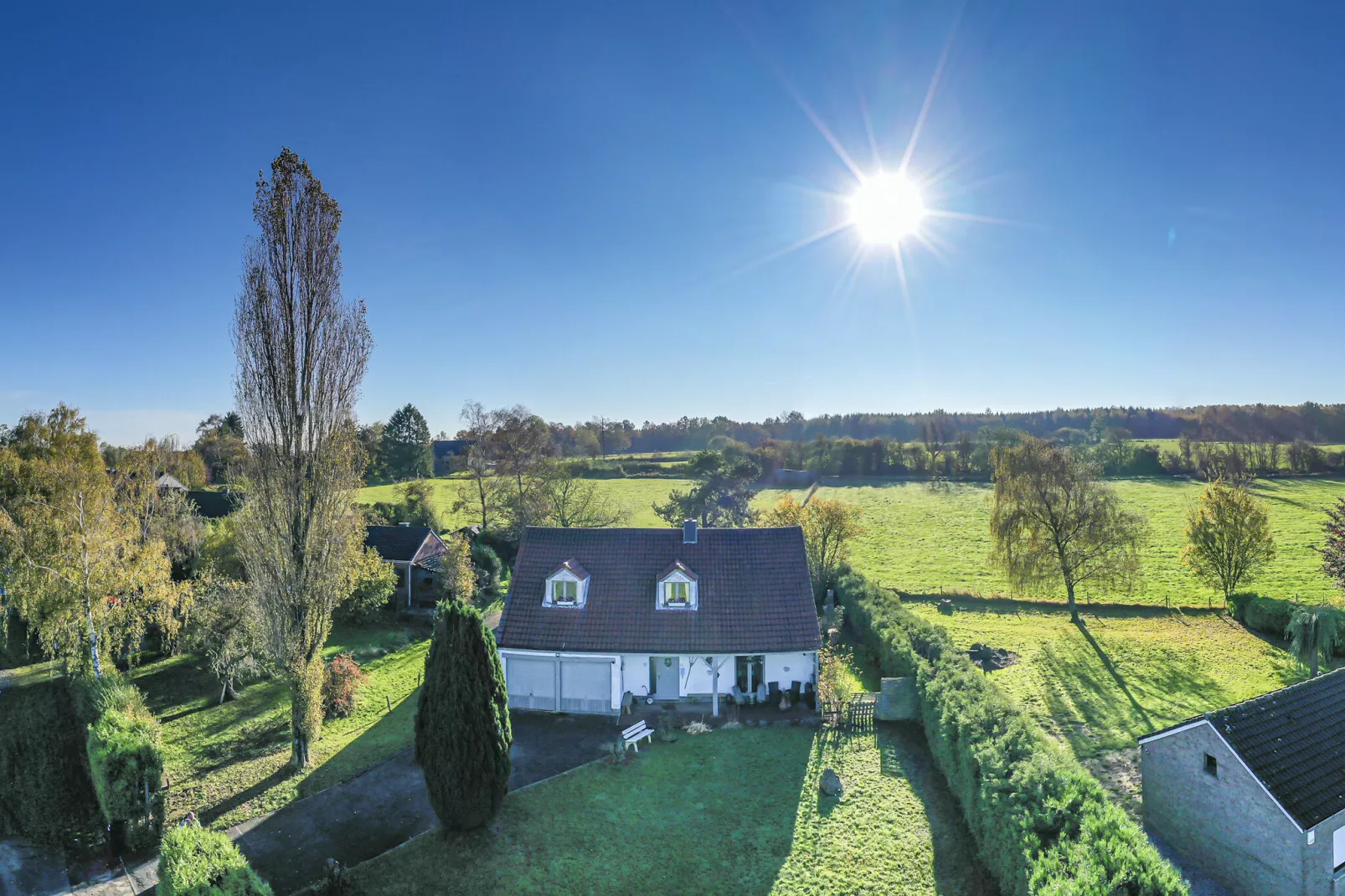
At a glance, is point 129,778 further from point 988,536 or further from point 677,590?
point 988,536

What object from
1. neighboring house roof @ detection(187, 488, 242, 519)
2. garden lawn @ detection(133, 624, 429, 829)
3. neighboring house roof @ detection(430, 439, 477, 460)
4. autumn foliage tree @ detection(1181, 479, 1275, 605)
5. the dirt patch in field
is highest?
neighboring house roof @ detection(430, 439, 477, 460)

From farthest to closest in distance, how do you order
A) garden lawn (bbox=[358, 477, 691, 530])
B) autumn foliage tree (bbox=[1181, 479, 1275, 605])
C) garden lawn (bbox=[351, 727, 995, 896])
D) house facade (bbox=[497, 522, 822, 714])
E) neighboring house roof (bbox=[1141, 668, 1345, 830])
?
garden lawn (bbox=[358, 477, 691, 530])
autumn foliage tree (bbox=[1181, 479, 1275, 605])
house facade (bbox=[497, 522, 822, 714])
garden lawn (bbox=[351, 727, 995, 896])
neighboring house roof (bbox=[1141, 668, 1345, 830])

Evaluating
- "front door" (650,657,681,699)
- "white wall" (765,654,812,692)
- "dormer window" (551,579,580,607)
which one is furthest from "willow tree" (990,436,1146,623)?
"dormer window" (551,579,580,607)

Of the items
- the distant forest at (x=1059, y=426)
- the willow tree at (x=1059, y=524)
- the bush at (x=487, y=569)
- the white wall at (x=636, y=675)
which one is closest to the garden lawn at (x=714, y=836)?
the white wall at (x=636, y=675)

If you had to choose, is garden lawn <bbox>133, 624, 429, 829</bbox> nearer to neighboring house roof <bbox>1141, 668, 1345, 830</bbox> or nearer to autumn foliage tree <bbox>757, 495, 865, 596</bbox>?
neighboring house roof <bbox>1141, 668, 1345, 830</bbox>

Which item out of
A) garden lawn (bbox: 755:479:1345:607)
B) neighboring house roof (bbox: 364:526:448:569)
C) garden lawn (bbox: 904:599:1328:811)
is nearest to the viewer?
garden lawn (bbox: 904:599:1328:811)

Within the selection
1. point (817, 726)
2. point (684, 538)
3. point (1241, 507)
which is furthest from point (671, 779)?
point (1241, 507)

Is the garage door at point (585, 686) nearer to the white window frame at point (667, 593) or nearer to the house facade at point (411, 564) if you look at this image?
the white window frame at point (667, 593)
